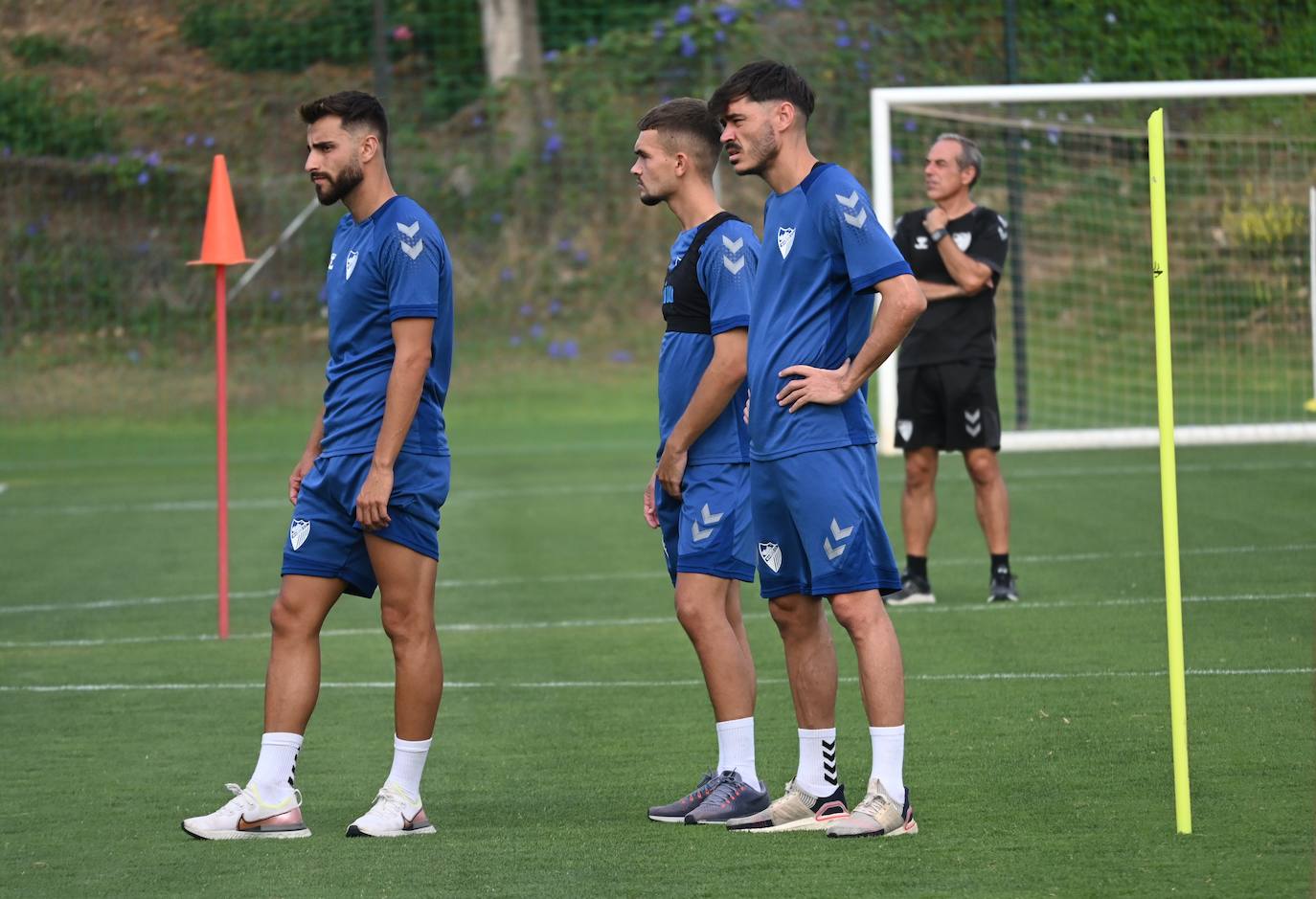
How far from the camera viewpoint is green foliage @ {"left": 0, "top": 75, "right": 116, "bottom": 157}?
20.4 meters

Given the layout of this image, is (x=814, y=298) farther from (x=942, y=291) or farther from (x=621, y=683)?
(x=942, y=291)

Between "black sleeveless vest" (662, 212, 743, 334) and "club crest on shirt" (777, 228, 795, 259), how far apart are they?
33 cm

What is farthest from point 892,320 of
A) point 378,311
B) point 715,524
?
point 378,311

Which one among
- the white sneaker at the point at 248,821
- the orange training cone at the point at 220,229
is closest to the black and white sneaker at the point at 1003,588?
the orange training cone at the point at 220,229

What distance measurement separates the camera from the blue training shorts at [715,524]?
5.24 meters

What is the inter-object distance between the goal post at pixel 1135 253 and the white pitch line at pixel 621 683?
10171 millimetres

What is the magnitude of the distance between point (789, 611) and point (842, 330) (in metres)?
0.77

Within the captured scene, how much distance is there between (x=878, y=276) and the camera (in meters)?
4.79

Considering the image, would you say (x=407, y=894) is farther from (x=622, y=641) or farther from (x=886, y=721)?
(x=622, y=641)

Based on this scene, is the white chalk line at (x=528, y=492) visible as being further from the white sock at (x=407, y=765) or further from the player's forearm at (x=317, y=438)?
the white sock at (x=407, y=765)

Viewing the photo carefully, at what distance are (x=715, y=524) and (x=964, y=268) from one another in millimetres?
4005

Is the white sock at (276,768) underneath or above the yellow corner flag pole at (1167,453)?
underneath

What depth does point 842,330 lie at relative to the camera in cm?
498

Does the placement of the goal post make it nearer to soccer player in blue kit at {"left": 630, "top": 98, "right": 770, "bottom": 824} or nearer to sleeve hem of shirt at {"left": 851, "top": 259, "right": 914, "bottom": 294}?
soccer player in blue kit at {"left": 630, "top": 98, "right": 770, "bottom": 824}
